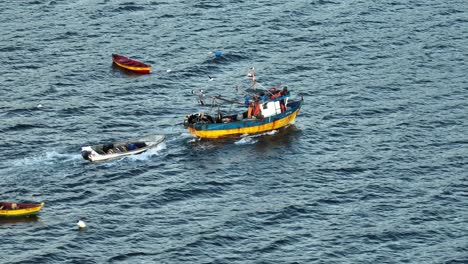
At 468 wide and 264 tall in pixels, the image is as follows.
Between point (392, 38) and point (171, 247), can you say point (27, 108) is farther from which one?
point (392, 38)

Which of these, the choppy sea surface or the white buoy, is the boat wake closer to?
the choppy sea surface

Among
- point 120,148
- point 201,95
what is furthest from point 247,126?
point 120,148

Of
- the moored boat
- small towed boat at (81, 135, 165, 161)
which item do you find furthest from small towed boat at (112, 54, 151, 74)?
small towed boat at (81, 135, 165, 161)

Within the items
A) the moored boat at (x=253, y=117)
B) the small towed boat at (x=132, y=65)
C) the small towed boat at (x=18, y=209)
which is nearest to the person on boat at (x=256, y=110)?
the moored boat at (x=253, y=117)

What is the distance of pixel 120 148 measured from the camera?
131875 mm

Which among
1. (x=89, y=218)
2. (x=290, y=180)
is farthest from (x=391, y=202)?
(x=89, y=218)

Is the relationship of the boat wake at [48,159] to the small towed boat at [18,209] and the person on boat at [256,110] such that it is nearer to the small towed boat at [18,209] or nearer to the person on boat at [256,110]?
the small towed boat at [18,209]

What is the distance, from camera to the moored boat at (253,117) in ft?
449

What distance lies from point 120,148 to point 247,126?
57.1 ft

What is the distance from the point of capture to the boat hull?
136625 millimetres

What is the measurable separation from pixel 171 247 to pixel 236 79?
154 ft

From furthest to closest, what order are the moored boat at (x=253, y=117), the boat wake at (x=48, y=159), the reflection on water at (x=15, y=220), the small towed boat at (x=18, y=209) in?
the moored boat at (x=253, y=117)
the boat wake at (x=48, y=159)
the reflection on water at (x=15, y=220)
the small towed boat at (x=18, y=209)

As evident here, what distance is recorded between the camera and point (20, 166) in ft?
420

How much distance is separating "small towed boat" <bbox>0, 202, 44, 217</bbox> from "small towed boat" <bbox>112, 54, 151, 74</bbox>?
43.5 meters
